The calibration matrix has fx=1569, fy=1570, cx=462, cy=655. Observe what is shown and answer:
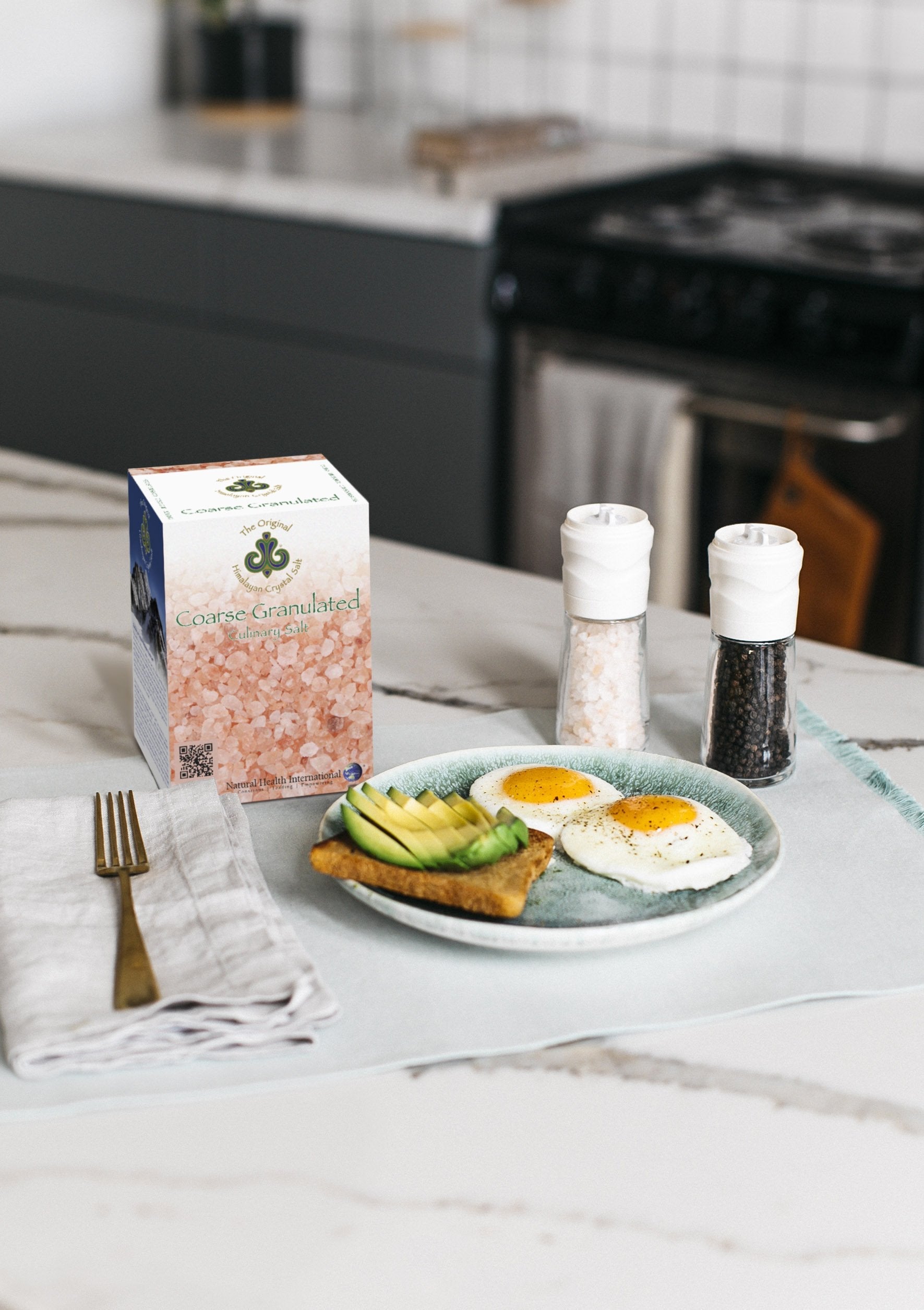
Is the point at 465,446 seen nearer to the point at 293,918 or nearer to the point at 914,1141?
the point at 293,918

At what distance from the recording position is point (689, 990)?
763mm

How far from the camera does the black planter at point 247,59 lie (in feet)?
10.2

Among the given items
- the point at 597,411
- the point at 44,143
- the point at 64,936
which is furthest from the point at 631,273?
the point at 64,936

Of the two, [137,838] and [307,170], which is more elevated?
[307,170]

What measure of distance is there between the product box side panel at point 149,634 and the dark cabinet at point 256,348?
1.51 m

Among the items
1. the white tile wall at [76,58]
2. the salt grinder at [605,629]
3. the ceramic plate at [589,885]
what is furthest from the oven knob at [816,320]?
the white tile wall at [76,58]

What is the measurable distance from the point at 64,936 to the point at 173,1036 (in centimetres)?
9

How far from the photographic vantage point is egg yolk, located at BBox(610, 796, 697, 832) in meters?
0.85

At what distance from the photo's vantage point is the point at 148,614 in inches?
37.4

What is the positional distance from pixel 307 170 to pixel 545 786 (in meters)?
1.98

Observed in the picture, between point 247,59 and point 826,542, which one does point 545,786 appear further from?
point 247,59

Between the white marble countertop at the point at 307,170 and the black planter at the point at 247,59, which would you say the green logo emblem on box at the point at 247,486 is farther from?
the black planter at the point at 247,59

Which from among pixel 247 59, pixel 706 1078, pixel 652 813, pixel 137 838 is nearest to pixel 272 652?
pixel 137 838

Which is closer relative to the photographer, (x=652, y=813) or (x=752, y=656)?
(x=652, y=813)
